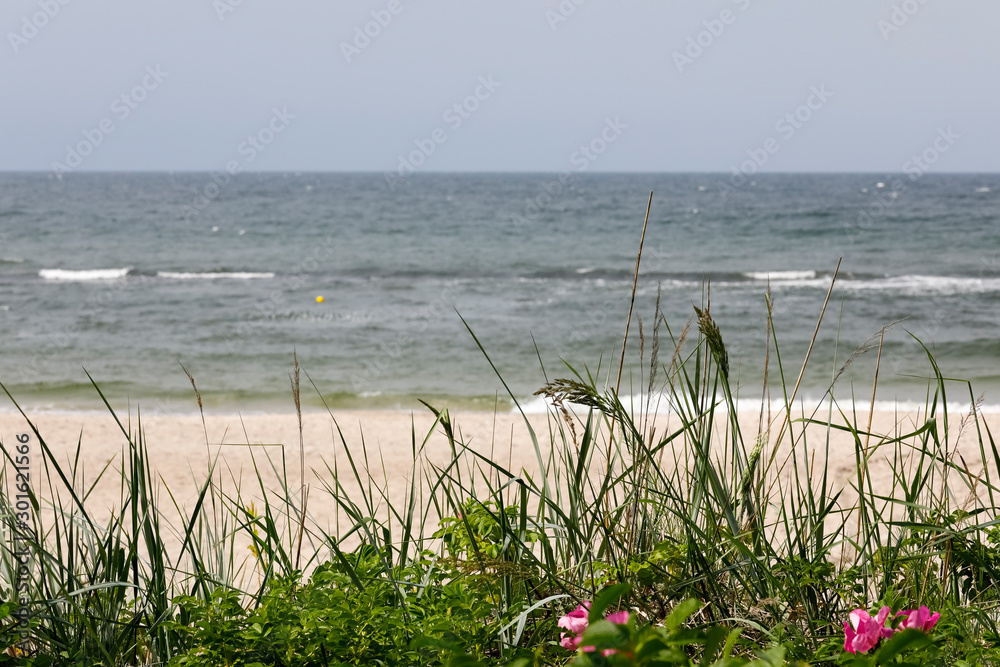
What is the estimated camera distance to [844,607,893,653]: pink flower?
3.53 ft

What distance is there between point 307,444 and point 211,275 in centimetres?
1435

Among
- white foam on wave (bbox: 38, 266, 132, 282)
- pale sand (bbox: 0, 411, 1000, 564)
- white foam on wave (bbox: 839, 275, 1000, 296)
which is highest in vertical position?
white foam on wave (bbox: 38, 266, 132, 282)

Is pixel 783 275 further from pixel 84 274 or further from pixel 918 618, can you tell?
pixel 918 618

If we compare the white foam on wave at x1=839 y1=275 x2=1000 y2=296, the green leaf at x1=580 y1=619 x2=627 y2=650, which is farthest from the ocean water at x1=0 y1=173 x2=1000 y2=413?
the green leaf at x1=580 y1=619 x2=627 y2=650

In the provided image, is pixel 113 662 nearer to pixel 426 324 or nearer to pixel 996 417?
pixel 996 417

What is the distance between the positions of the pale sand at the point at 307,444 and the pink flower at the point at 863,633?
4.75m

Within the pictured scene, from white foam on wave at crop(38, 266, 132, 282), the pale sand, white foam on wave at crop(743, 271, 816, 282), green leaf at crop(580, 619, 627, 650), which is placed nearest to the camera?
green leaf at crop(580, 619, 627, 650)

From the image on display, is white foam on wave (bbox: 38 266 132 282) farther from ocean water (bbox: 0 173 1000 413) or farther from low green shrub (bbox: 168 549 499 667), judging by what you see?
low green shrub (bbox: 168 549 499 667)

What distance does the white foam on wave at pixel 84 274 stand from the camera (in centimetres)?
1970

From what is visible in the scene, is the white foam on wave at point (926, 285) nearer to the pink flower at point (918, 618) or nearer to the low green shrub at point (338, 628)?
the pink flower at point (918, 618)

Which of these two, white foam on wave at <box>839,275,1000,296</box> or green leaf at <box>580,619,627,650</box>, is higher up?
white foam on wave at <box>839,275,1000,296</box>

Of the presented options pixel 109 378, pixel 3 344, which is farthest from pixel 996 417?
pixel 3 344

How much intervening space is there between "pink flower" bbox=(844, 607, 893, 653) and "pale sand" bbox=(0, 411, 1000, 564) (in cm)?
475

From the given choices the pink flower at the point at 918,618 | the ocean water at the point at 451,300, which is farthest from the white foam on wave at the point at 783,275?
the pink flower at the point at 918,618
